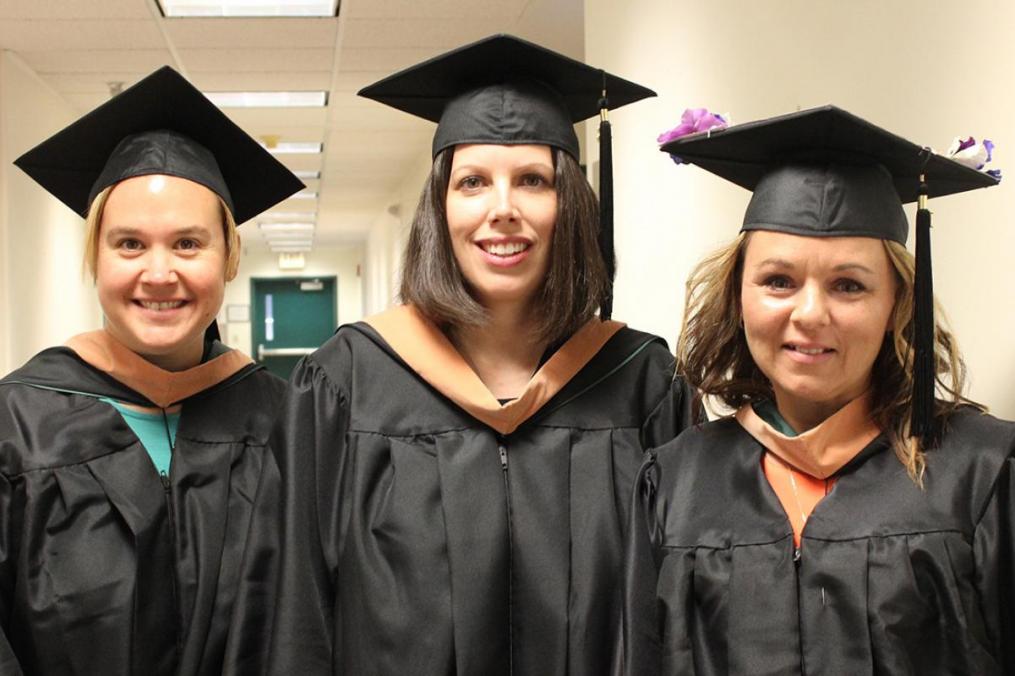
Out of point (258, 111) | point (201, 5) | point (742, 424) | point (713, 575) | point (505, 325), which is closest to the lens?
point (713, 575)

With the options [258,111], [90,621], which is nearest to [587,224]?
[90,621]

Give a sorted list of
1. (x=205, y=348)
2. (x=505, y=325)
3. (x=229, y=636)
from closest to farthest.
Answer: (x=229, y=636), (x=505, y=325), (x=205, y=348)

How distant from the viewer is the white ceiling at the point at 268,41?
522 centimetres

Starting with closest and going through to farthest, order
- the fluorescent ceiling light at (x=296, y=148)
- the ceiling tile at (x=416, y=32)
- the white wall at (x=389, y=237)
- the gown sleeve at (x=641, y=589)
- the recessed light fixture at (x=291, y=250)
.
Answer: the gown sleeve at (x=641, y=589) → the ceiling tile at (x=416, y=32) → the fluorescent ceiling light at (x=296, y=148) → the white wall at (x=389, y=237) → the recessed light fixture at (x=291, y=250)

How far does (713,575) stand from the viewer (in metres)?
1.69

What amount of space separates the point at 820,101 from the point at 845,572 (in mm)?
1209

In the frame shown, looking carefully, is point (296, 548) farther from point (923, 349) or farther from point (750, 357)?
point (923, 349)

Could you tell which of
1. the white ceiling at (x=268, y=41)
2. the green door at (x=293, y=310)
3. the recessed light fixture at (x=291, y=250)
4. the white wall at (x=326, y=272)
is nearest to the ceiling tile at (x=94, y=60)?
the white ceiling at (x=268, y=41)

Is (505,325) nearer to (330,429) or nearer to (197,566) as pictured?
(330,429)

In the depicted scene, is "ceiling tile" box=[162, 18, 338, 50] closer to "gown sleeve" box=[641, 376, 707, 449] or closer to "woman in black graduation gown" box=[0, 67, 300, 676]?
"woman in black graduation gown" box=[0, 67, 300, 676]

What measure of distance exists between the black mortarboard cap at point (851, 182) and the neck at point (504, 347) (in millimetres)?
522

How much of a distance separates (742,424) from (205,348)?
1.18 m

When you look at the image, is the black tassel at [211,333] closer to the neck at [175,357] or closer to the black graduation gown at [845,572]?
the neck at [175,357]

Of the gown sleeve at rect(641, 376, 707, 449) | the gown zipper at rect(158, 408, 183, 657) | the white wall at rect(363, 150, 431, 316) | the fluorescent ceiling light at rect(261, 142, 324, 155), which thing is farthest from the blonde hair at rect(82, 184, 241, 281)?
the fluorescent ceiling light at rect(261, 142, 324, 155)
